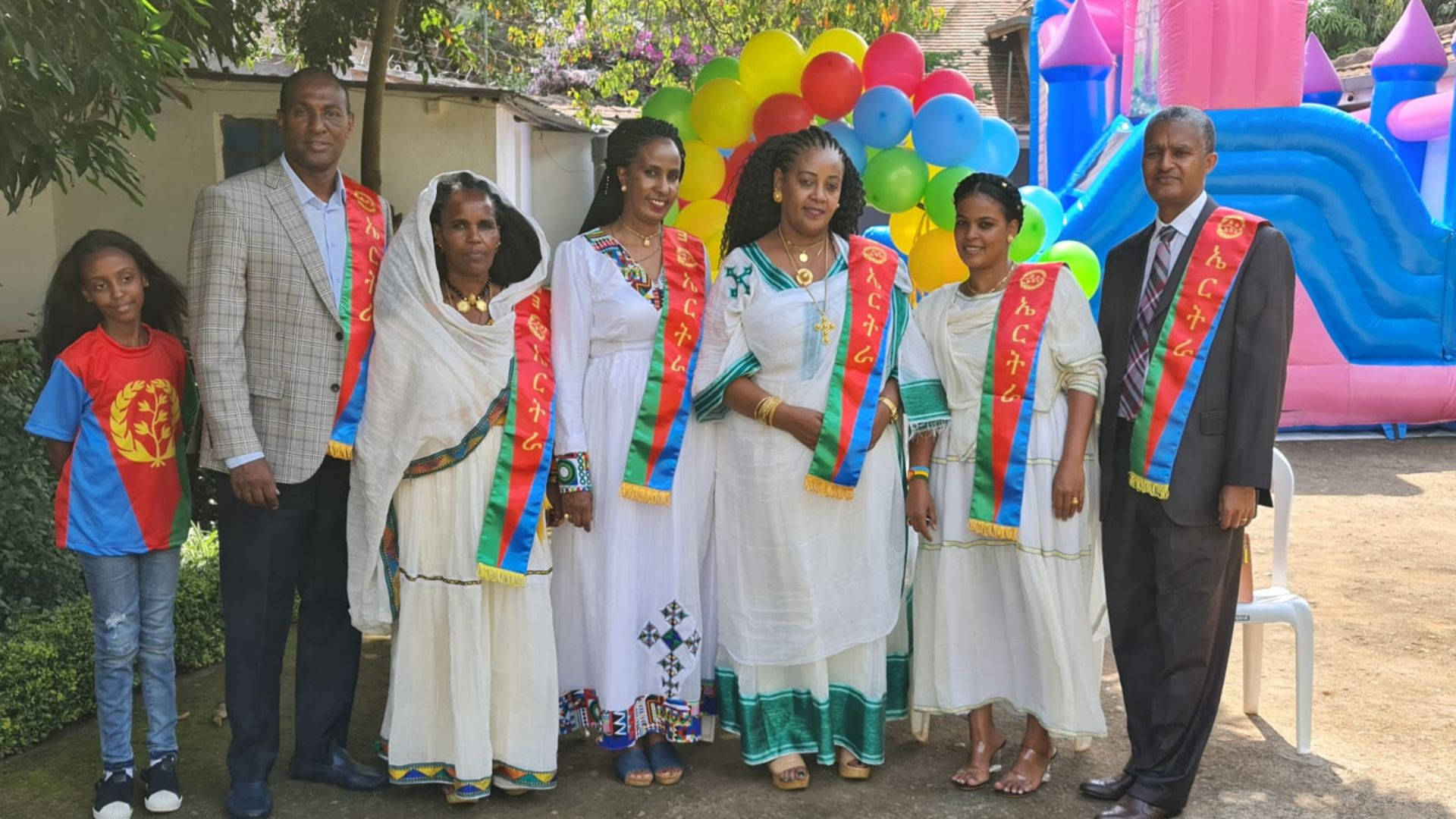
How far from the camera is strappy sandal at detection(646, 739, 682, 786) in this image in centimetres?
380

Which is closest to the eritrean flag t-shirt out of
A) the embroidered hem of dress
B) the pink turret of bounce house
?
the embroidered hem of dress

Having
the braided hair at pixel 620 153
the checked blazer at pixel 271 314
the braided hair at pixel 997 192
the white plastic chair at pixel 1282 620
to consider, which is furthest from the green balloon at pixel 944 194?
the checked blazer at pixel 271 314

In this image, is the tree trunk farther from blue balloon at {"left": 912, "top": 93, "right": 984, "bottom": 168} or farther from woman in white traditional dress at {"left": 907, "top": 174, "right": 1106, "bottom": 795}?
woman in white traditional dress at {"left": 907, "top": 174, "right": 1106, "bottom": 795}

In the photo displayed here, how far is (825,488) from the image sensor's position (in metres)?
3.68

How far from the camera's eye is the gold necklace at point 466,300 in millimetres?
3535

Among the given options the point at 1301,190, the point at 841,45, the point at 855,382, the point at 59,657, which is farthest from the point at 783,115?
the point at 1301,190

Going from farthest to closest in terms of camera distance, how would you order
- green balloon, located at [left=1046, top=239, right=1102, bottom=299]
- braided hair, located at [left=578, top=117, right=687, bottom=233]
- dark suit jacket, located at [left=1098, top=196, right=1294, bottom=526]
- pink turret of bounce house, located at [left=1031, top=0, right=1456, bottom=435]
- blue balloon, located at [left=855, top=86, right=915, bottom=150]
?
pink turret of bounce house, located at [left=1031, top=0, right=1456, bottom=435] → green balloon, located at [left=1046, top=239, right=1102, bottom=299] → blue balloon, located at [left=855, top=86, right=915, bottom=150] → braided hair, located at [left=578, top=117, right=687, bottom=233] → dark suit jacket, located at [left=1098, top=196, right=1294, bottom=526]

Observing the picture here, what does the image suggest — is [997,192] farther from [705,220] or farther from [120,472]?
[120,472]

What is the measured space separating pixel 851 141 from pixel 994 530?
2267 millimetres

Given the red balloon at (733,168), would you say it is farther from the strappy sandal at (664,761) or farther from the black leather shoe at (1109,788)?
the black leather shoe at (1109,788)

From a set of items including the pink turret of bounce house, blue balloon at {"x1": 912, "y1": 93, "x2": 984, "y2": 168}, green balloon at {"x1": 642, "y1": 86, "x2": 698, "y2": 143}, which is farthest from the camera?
the pink turret of bounce house

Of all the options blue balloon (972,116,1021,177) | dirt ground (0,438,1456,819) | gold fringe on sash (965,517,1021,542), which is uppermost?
blue balloon (972,116,1021,177)

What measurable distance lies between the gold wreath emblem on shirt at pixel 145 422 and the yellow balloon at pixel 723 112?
101 inches

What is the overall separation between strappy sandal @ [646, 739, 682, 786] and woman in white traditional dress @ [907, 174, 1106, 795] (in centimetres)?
74
